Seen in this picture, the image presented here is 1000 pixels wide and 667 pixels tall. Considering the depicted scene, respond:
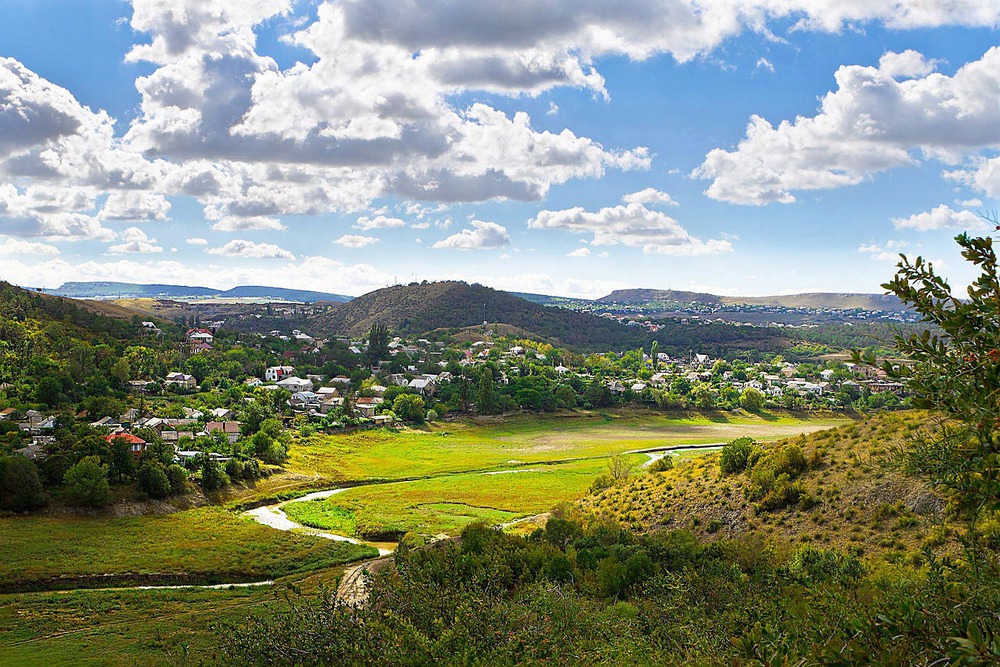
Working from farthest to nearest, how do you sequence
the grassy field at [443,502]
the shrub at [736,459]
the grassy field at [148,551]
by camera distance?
the grassy field at [443,502]
the shrub at [736,459]
the grassy field at [148,551]

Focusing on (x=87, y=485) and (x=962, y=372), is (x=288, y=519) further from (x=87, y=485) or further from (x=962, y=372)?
(x=962, y=372)

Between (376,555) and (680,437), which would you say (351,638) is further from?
(680,437)

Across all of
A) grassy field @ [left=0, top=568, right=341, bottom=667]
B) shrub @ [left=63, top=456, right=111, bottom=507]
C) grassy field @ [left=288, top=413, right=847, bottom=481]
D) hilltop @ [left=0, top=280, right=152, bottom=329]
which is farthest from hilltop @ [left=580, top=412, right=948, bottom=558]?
hilltop @ [left=0, top=280, right=152, bottom=329]

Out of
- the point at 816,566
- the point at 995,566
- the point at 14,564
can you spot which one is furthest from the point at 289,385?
the point at 995,566

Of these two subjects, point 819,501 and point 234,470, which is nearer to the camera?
point 819,501

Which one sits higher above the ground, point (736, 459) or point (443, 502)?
point (736, 459)

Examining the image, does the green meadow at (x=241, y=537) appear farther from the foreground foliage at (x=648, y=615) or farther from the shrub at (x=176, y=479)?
the foreground foliage at (x=648, y=615)

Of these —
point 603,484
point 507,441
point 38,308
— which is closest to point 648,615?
point 603,484

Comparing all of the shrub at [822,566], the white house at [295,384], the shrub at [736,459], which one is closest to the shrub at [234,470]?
the shrub at [736,459]
